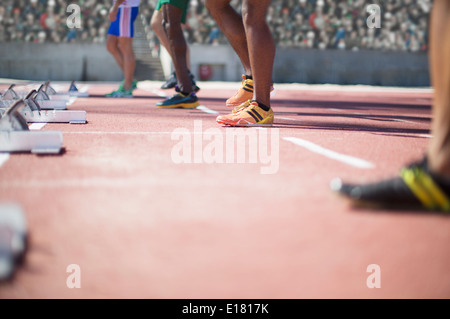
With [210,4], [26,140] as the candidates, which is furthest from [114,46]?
[26,140]

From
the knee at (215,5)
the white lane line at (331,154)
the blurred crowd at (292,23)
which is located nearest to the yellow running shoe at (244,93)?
the knee at (215,5)

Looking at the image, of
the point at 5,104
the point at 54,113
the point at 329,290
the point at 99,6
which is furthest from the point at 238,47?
the point at 99,6

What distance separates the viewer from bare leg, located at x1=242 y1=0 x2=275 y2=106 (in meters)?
3.75

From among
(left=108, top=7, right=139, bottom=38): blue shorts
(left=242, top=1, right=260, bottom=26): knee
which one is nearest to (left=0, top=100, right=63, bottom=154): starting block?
(left=242, top=1, right=260, bottom=26): knee

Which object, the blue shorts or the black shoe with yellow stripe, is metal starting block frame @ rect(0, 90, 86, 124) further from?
the blue shorts

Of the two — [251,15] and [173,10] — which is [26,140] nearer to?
[251,15]

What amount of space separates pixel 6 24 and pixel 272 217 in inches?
627

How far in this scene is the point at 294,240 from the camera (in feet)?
5.22

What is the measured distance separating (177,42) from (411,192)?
4193 mm

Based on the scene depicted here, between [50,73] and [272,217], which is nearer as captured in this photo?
[272,217]

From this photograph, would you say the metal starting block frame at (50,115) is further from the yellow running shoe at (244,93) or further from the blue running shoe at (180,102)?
the blue running shoe at (180,102)

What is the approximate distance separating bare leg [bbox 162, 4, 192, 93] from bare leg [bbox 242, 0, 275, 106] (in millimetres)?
1905

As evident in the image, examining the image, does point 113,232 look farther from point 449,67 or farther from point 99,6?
point 99,6

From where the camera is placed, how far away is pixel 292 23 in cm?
1706
